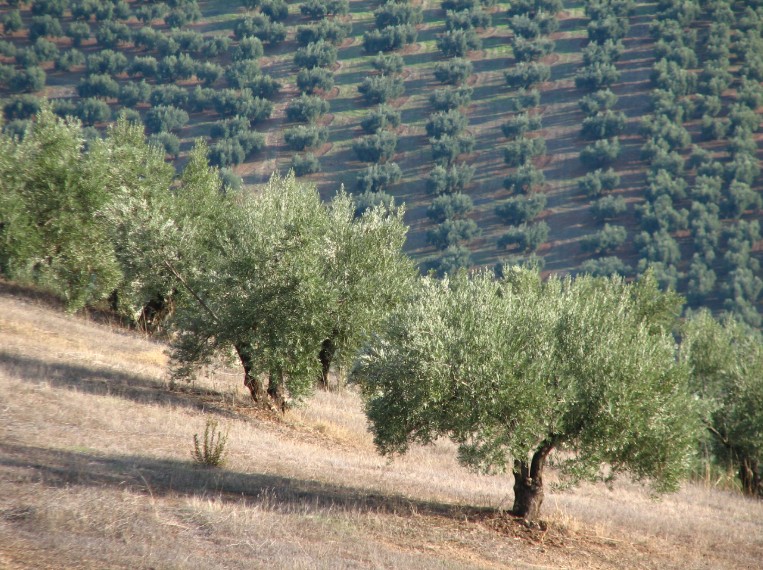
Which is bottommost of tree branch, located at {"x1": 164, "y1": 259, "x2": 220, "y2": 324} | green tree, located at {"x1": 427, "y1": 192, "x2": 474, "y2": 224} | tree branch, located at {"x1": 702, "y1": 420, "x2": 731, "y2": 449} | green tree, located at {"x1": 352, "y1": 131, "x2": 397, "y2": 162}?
tree branch, located at {"x1": 702, "y1": 420, "x2": 731, "y2": 449}

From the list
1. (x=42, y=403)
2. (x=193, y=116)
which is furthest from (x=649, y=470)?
(x=193, y=116)

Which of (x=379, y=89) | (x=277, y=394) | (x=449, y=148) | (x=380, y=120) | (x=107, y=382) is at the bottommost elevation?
(x=107, y=382)

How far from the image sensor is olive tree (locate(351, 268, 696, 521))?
1628cm

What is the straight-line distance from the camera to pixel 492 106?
127 metres

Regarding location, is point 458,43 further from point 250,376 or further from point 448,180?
point 250,376

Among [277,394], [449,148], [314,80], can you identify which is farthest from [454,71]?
[277,394]

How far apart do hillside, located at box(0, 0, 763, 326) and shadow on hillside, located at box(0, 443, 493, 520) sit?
233 feet

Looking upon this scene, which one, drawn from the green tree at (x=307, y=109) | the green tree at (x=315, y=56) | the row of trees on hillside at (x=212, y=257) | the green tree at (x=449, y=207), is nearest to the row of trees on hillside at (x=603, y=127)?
the green tree at (x=449, y=207)

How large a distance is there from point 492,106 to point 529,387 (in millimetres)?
116323

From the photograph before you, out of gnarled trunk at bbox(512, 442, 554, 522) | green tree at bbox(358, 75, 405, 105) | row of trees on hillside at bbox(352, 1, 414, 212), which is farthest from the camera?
green tree at bbox(358, 75, 405, 105)

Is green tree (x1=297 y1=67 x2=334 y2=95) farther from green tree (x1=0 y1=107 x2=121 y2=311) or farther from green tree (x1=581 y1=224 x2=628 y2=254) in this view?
green tree (x1=0 y1=107 x2=121 y2=311)

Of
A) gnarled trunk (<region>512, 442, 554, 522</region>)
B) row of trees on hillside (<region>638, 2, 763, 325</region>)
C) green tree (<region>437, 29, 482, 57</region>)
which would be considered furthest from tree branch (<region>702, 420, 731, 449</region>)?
green tree (<region>437, 29, 482, 57</region>)

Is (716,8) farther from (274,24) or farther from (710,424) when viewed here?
(710,424)

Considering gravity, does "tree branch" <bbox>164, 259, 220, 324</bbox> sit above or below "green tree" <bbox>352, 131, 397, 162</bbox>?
below
